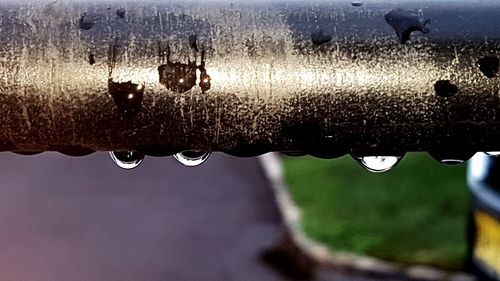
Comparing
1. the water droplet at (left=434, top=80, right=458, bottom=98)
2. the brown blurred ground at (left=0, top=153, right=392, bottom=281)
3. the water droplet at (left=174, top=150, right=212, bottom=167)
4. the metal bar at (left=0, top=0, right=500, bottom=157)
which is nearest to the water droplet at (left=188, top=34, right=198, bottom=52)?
the metal bar at (left=0, top=0, right=500, bottom=157)

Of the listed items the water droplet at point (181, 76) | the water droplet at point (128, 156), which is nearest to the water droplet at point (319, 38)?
the water droplet at point (181, 76)

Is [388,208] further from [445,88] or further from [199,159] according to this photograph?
[445,88]

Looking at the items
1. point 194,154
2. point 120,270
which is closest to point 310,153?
point 194,154

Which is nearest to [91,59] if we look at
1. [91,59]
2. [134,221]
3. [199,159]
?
Result: [91,59]

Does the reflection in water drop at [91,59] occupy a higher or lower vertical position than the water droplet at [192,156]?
higher

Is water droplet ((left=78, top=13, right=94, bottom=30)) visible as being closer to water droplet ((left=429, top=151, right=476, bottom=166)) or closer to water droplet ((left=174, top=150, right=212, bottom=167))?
water droplet ((left=174, top=150, right=212, bottom=167))

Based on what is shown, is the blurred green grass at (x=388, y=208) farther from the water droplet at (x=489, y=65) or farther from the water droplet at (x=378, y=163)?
the water droplet at (x=489, y=65)

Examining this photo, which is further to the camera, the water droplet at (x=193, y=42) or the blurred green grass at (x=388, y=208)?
the blurred green grass at (x=388, y=208)
